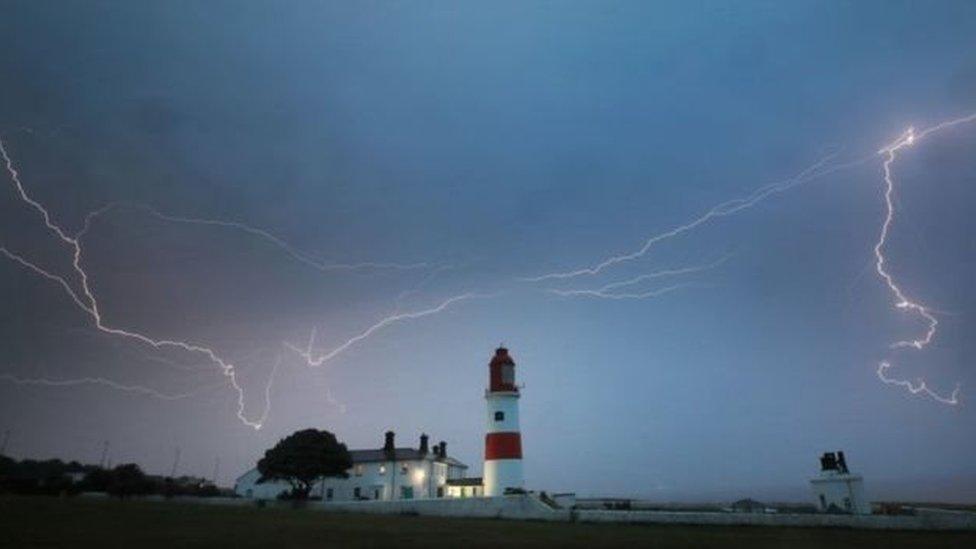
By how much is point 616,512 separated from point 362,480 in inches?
1194

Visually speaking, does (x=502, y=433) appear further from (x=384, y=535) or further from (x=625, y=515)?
(x=384, y=535)

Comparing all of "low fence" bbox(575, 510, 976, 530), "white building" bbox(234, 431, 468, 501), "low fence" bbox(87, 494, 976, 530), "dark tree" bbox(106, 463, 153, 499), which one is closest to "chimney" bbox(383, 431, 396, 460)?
"white building" bbox(234, 431, 468, 501)

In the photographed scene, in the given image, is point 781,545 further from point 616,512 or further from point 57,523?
point 57,523

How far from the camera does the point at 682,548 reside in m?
17.0

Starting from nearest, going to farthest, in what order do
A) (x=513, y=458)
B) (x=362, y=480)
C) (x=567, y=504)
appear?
1. (x=567, y=504)
2. (x=513, y=458)
3. (x=362, y=480)

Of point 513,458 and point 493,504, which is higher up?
point 513,458

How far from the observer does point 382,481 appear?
51.9 meters

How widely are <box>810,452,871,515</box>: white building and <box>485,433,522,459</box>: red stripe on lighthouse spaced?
1639 cm

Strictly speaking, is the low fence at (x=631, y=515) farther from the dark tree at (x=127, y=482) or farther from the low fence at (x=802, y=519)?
the dark tree at (x=127, y=482)

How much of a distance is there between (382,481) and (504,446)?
17.3m

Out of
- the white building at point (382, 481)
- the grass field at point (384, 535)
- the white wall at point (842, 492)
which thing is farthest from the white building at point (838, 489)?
the white building at point (382, 481)

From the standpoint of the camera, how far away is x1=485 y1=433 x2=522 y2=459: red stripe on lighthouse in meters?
38.9

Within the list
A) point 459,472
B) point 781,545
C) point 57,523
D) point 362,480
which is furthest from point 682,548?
point 459,472

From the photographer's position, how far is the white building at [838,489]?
31.4 m
